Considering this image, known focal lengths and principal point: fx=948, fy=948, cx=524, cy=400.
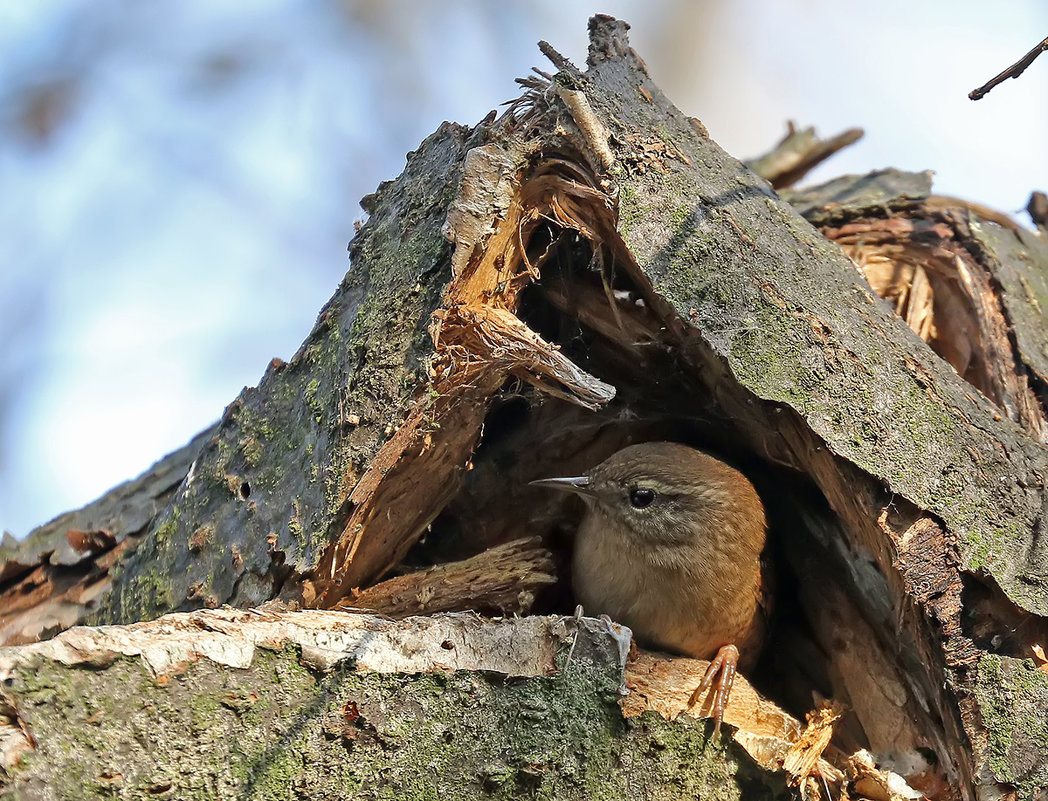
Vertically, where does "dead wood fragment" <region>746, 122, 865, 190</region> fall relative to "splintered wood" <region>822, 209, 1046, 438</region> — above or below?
above

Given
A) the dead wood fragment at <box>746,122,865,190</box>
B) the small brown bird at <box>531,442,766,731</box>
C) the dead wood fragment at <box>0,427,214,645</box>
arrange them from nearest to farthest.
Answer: the small brown bird at <box>531,442,766,731</box> < the dead wood fragment at <box>0,427,214,645</box> < the dead wood fragment at <box>746,122,865,190</box>

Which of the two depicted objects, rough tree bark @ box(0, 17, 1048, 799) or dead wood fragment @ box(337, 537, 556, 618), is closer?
rough tree bark @ box(0, 17, 1048, 799)

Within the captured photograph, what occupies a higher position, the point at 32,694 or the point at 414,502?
the point at 414,502

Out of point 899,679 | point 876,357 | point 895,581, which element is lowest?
point 899,679

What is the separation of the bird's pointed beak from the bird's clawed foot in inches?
30.1

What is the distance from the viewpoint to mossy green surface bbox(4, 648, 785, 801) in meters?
1.87

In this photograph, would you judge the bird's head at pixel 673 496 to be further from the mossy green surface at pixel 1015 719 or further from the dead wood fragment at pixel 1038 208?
the dead wood fragment at pixel 1038 208

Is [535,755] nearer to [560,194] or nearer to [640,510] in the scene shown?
[640,510]

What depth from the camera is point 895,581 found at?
7.93ft

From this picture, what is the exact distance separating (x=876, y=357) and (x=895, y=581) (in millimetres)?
619

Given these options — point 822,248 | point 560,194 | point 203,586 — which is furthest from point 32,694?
point 822,248

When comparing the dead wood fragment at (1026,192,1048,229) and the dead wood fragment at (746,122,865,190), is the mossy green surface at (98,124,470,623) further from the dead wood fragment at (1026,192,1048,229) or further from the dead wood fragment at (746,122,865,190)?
the dead wood fragment at (1026,192,1048,229)

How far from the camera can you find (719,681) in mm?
2586

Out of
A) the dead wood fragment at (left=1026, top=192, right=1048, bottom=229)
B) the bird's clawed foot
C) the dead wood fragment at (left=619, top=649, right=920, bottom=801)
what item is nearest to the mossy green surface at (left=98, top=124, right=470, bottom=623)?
the dead wood fragment at (left=619, top=649, right=920, bottom=801)
